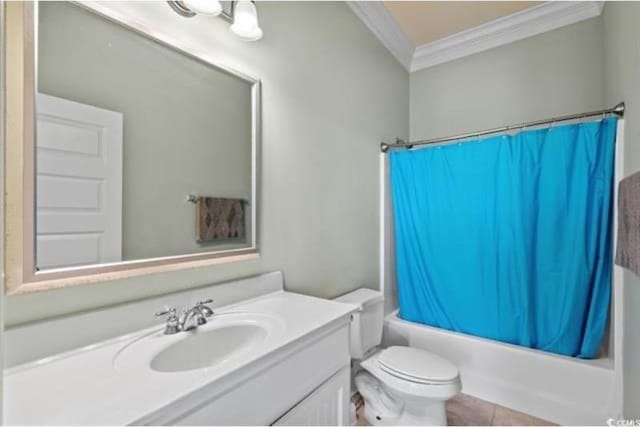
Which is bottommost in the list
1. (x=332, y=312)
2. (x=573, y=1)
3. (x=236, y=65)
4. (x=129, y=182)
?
(x=332, y=312)

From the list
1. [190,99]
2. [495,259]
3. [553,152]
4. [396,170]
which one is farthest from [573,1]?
[190,99]

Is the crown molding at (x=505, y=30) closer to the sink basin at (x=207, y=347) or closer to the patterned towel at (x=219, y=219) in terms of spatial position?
the patterned towel at (x=219, y=219)

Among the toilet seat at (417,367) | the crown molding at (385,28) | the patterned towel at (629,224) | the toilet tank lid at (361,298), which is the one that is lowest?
the toilet seat at (417,367)

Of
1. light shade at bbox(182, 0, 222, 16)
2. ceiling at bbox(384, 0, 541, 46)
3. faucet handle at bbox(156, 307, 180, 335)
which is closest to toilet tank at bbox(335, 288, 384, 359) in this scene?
faucet handle at bbox(156, 307, 180, 335)

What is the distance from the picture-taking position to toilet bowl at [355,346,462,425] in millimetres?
1471

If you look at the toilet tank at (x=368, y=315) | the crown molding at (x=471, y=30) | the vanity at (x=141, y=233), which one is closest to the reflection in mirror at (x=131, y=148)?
the vanity at (x=141, y=233)

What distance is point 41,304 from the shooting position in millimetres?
810

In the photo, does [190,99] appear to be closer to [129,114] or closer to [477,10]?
[129,114]

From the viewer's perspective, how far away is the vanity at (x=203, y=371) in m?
0.63

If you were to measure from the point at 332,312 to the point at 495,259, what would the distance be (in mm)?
1396

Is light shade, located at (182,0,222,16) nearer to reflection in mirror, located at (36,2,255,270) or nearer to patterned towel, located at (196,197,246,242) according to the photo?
reflection in mirror, located at (36,2,255,270)

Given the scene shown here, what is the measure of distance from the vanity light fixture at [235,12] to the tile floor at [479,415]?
2.00 m

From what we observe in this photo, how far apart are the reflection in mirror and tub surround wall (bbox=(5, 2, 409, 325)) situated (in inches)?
3.7

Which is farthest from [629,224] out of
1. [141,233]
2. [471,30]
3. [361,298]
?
[471,30]
